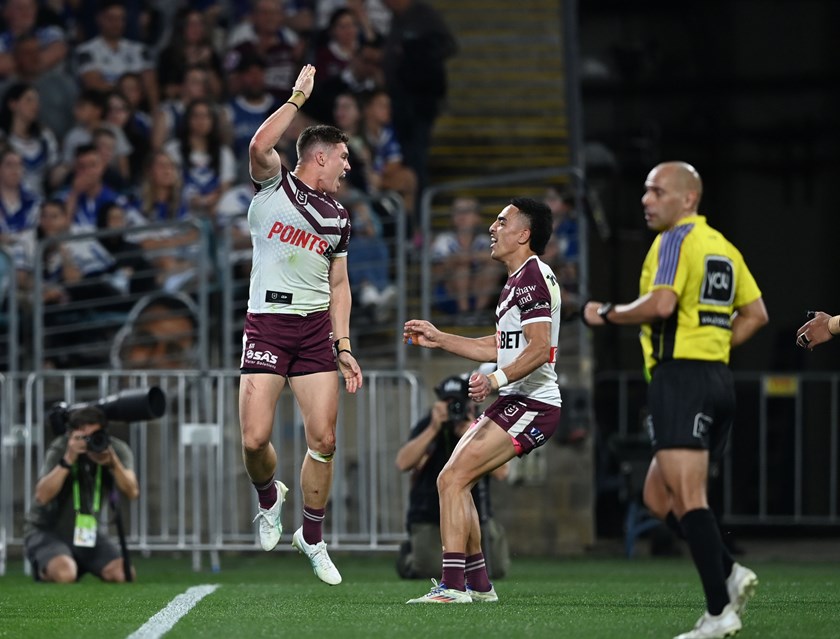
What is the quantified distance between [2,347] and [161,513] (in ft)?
7.85

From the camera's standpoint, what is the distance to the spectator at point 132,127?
16.4 metres

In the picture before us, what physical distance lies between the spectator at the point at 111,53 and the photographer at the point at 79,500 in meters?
6.19

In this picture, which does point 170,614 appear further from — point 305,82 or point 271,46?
point 271,46

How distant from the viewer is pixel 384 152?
16672 mm

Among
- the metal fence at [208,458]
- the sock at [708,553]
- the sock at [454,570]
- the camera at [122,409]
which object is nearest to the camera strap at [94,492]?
the camera at [122,409]

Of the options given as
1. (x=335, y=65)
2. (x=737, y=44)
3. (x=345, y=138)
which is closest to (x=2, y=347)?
(x=335, y=65)

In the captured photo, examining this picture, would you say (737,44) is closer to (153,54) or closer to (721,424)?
(153,54)

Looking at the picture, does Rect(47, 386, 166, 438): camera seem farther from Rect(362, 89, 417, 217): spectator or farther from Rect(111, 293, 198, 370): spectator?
Rect(362, 89, 417, 217): spectator

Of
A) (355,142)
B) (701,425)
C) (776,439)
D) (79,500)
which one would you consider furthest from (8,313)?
(701,425)

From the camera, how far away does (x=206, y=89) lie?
1702 centimetres

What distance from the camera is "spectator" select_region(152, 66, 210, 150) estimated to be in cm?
1664

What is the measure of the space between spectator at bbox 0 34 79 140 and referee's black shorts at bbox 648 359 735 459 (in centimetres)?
1103

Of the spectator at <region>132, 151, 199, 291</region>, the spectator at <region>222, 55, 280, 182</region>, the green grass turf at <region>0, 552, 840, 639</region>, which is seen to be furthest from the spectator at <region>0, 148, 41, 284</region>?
the green grass turf at <region>0, 552, 840, 639</region>

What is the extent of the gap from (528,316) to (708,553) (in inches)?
81.2
